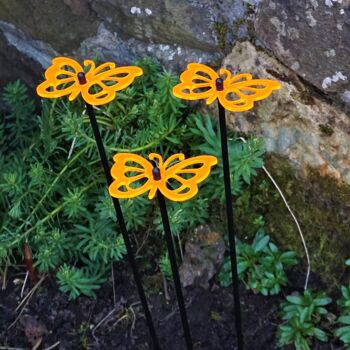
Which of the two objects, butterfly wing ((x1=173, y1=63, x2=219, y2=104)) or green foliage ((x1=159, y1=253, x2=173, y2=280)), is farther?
green foliage ((x1=159, y1=253, x2=173, y2=280))

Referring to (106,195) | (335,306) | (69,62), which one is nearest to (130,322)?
(106,195)

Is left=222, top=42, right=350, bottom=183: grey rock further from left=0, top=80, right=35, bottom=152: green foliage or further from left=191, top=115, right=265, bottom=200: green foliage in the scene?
left=0, top=80, right=35, bottom=152: green foliage

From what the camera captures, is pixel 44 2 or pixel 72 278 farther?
pixel 44 2

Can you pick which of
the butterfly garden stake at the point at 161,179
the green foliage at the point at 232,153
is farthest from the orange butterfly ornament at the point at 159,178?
the green foliage at the point at 232,153

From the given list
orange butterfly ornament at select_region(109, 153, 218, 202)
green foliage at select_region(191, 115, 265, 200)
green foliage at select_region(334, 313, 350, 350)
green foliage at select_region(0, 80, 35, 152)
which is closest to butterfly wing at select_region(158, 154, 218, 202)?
orange butterfly ornament at select_region(109, 153, 218, 202)

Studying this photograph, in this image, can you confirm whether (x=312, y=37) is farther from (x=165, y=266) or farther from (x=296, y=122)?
(x=165, y=266)

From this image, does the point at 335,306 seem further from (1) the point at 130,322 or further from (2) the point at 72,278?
(2) the point at 72,278

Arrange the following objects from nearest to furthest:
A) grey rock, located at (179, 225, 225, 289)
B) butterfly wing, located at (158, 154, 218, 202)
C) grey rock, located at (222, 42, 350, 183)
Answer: butterfly wing, located at (158, 154, 218, 202) → grey rock, located at (222, 42, 350, 183) → grey rock, located at (179, 225, 225, 289)
